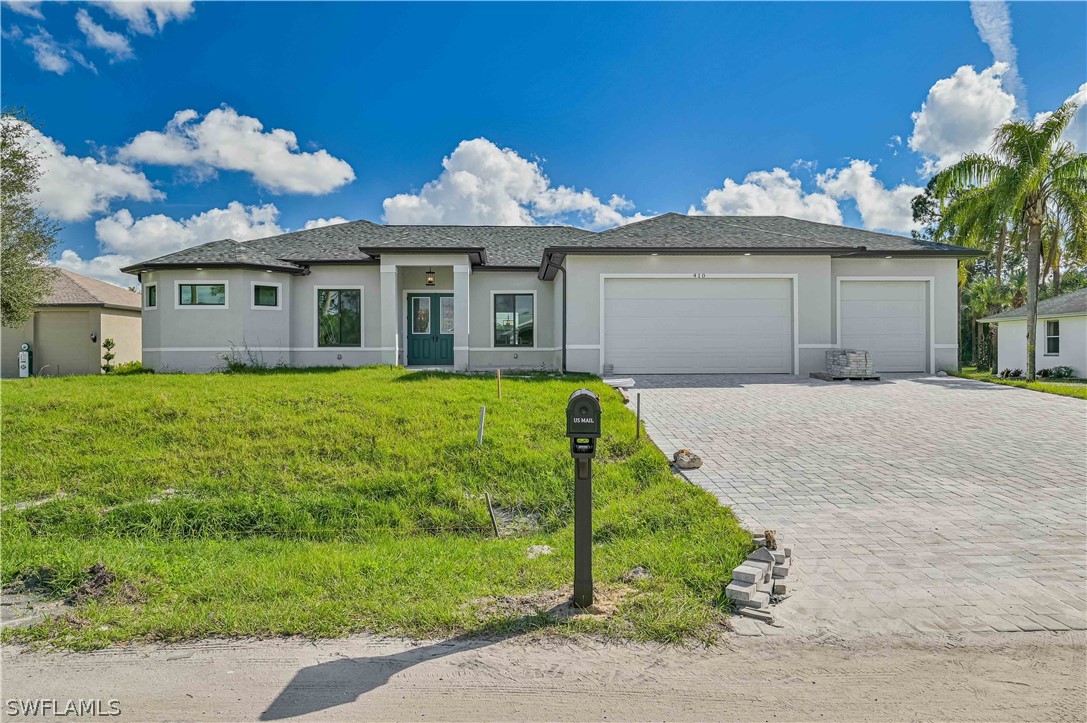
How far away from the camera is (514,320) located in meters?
17.8

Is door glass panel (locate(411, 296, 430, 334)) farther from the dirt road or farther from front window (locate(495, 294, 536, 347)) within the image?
the dirt road

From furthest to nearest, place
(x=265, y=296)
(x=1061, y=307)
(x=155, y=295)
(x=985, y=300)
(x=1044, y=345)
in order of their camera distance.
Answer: (x=985, y=300) → (x=1044, y=345) → (x=1061, y=307) → (x=265, y=296) → (x=155, y=295)

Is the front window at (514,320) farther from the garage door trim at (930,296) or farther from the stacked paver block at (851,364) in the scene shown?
the garage door trim at (930,296)

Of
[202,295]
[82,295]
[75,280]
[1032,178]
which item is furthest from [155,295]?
[1032,178]

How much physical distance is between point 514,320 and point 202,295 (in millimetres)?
9524

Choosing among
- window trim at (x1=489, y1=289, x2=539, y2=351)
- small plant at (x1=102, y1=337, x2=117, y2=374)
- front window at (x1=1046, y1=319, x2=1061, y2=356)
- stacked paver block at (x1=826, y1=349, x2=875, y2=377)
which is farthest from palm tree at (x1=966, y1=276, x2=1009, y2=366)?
small plant at (x1=102, y1=337, x2=117, y2=374)

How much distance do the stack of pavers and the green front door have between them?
1471 cm

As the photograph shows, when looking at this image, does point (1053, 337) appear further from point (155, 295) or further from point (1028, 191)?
point (155, 295)

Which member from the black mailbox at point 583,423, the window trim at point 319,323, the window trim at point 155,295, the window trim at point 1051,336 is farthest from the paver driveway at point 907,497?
the window trim at point 155,295

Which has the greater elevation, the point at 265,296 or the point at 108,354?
the point at 265,296

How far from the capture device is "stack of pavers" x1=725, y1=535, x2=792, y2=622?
129 inches

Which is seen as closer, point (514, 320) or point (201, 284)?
point (201, 284)

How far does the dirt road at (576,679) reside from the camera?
2.41 m

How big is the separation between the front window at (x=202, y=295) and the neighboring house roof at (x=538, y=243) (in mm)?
769
